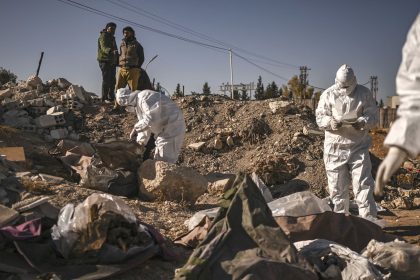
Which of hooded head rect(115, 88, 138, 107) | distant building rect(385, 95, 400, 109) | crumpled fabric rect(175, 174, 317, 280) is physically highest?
distant building rect(385, 95, 400, 109)

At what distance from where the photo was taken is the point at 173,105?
681cm

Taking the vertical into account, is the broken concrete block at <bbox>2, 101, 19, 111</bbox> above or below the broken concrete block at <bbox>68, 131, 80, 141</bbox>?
above

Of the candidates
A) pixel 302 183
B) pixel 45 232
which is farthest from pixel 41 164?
pixel 302 183

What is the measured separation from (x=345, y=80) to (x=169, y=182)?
2.27 metres

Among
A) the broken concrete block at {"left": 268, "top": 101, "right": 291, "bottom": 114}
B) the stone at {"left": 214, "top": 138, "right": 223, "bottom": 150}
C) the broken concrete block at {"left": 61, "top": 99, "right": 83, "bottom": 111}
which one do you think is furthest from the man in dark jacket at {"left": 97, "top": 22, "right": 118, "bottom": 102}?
the broken concrete block at {"left": 268, "top": 101, "right": 291, "bottom": 114}

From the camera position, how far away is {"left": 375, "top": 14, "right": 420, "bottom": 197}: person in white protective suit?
1.78m

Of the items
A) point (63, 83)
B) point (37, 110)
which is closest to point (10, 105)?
point (37, 110)

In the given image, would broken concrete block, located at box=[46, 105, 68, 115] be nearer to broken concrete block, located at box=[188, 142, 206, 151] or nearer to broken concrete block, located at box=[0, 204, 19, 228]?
broken concrete block, located at box=[188, 142, 206, 151]

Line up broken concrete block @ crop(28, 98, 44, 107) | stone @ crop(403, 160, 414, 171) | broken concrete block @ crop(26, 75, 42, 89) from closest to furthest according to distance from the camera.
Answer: stone @ crop(403, 160, 414, 171) < broken concrete block @ crop(28, 98, 44, 107) < broken concrete block @ crop(26, 75, 42, 89)

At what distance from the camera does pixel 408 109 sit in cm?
181

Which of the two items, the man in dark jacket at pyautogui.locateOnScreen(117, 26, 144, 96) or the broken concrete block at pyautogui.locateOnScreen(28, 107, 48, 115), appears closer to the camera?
the man in dark jacket at pyautogui.locateOnScreen(117, 26, 144, 96)

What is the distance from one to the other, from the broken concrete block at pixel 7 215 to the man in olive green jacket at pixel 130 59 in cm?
594

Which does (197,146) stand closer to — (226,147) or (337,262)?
(226,147)

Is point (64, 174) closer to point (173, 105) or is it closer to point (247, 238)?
point (173, 105)
